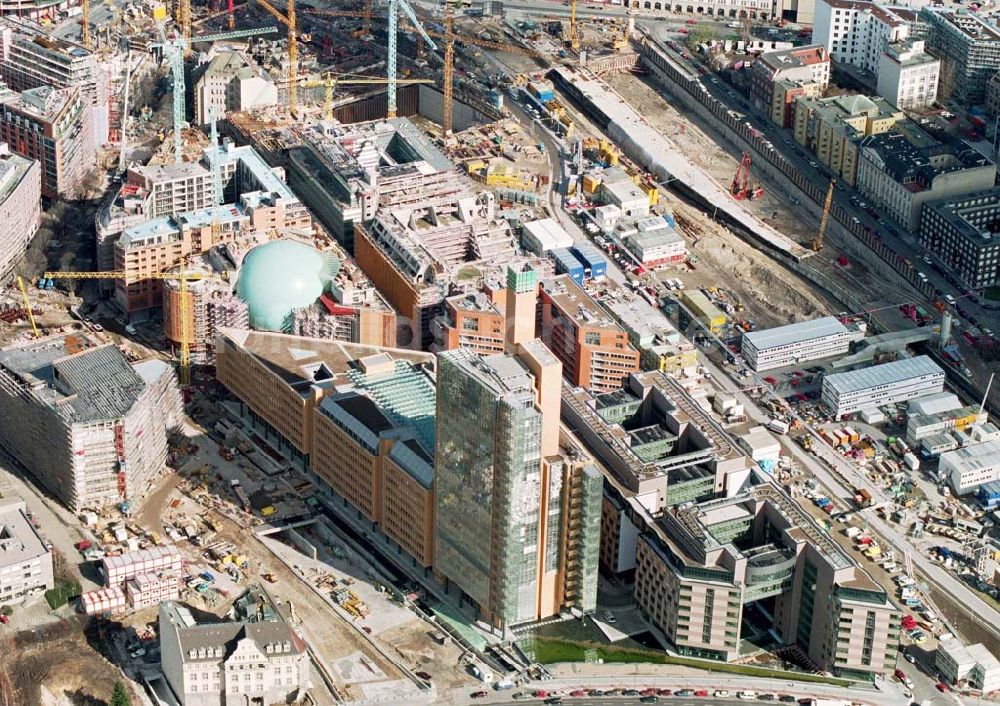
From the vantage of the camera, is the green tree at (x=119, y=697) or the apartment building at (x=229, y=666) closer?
the green tree at (x=119, y=697)

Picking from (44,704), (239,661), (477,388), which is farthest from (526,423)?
(44,704)

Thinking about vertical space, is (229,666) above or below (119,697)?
above

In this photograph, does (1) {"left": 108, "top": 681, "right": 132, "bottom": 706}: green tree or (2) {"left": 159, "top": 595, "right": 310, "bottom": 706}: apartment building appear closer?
(1) {"left": 108, "top": 681, "right": 132, "bottom": 706}: green tree

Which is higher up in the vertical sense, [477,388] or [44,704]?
[477,388]

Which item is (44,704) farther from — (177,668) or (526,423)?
(526,423)

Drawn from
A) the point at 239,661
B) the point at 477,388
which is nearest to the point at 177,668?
the point at 239,661

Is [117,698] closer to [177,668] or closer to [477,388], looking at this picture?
[177,668]

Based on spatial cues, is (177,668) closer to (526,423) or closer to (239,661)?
(239,661)

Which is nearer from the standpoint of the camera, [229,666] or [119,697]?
[119,697]
